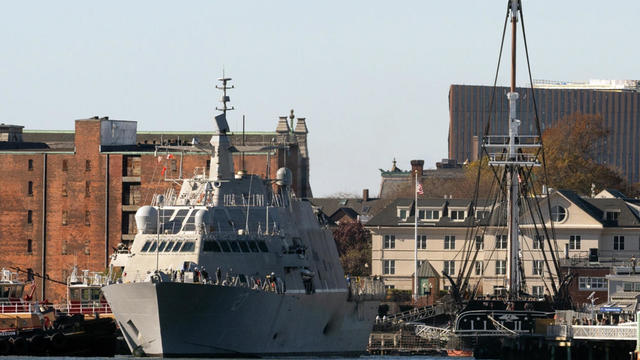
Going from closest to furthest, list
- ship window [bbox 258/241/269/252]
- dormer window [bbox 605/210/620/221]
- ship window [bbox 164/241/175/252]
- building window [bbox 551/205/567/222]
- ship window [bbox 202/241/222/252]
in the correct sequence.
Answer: ship window [bbox 202/241/222/252], ship window [bbox 164/241/175/252], ship window [bbox 258/241/269/252], building window [bbox 551/205/567/222], dormer window [bbox 605/210/620/221]

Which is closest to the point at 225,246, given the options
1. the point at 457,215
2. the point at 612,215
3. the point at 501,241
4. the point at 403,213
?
the point at 501,241

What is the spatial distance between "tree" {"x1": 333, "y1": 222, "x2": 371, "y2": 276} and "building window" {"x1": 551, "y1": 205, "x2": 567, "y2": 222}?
21.4 meters

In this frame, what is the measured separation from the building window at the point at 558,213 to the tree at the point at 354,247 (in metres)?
21.4

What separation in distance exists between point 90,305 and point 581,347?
2632 cm

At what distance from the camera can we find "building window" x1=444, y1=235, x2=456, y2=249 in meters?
148

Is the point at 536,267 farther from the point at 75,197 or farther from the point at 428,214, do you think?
the point at 75,197

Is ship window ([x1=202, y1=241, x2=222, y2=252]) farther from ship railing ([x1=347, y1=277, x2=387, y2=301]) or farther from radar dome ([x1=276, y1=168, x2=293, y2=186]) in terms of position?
ship railing ([x1=347, y1=277, x2=387, y2=301])

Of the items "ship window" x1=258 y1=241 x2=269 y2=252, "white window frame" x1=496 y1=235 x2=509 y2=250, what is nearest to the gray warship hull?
"ship window" x1=258 y1=241 x2=269 y2=252

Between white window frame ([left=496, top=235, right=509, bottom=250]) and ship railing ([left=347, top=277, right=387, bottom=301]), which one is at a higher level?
white window frame ([left=496, top=235, right=509, bottom=250])

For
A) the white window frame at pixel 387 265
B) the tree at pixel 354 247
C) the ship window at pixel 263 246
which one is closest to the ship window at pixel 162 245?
the ship window at pixel 263 246

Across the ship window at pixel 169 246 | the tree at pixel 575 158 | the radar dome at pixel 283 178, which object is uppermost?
the tree at pixel 575 158

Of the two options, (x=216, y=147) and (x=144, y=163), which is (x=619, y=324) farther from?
(x=144, y=163)

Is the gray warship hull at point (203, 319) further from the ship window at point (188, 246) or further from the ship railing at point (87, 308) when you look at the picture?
the ship railing at point (87, 308)

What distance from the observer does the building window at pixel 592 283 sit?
429 ft
